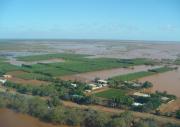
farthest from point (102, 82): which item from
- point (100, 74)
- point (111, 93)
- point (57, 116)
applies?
point (57, 116)

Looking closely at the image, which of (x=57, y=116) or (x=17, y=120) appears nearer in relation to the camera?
(x=57, y=116)

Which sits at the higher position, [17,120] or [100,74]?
[100,74]

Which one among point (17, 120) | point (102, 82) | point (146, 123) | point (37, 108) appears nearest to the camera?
point (146, 123)

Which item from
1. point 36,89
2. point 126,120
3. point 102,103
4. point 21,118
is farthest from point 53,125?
point 36,89

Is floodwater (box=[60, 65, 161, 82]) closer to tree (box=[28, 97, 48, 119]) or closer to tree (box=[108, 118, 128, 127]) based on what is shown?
tree (box=[28, 97, 48, 119])

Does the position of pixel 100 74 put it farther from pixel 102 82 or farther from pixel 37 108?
pixel 37 108
